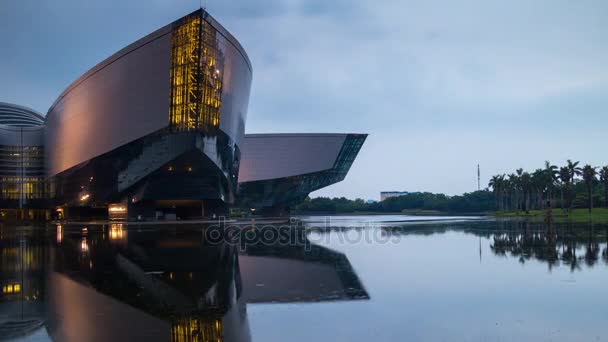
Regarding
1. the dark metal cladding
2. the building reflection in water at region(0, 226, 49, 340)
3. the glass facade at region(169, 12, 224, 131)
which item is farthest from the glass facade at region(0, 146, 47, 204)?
the building reflection in water at region(0, 226, 49, 340)

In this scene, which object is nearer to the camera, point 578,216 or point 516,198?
point 578,216

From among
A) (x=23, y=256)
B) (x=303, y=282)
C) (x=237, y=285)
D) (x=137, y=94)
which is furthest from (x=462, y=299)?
(x=137, y=94)

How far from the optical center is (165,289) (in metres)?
12.4

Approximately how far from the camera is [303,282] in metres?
13.6

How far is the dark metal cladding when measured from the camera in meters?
60.1

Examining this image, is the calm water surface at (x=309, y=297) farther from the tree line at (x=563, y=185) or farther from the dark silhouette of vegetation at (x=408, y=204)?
the dark silhouette of vegetation at (x=408, y=204)

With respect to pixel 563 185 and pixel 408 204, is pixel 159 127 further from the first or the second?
pixel 408 204

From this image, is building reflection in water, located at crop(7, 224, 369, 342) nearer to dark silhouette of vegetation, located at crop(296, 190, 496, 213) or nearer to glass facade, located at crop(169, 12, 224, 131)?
glass facade, located at crop(169, 12, 224, 131)

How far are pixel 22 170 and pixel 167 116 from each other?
5770 cm

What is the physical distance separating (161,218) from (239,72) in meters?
24.4

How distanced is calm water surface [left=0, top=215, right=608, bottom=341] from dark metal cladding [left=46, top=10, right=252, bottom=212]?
4242 cm

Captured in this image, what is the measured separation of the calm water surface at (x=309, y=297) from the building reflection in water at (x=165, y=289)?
35mm

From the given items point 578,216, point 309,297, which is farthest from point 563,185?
point 309,297

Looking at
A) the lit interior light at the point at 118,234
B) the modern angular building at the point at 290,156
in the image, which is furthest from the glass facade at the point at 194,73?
the modern angular building at the point at 290,156
